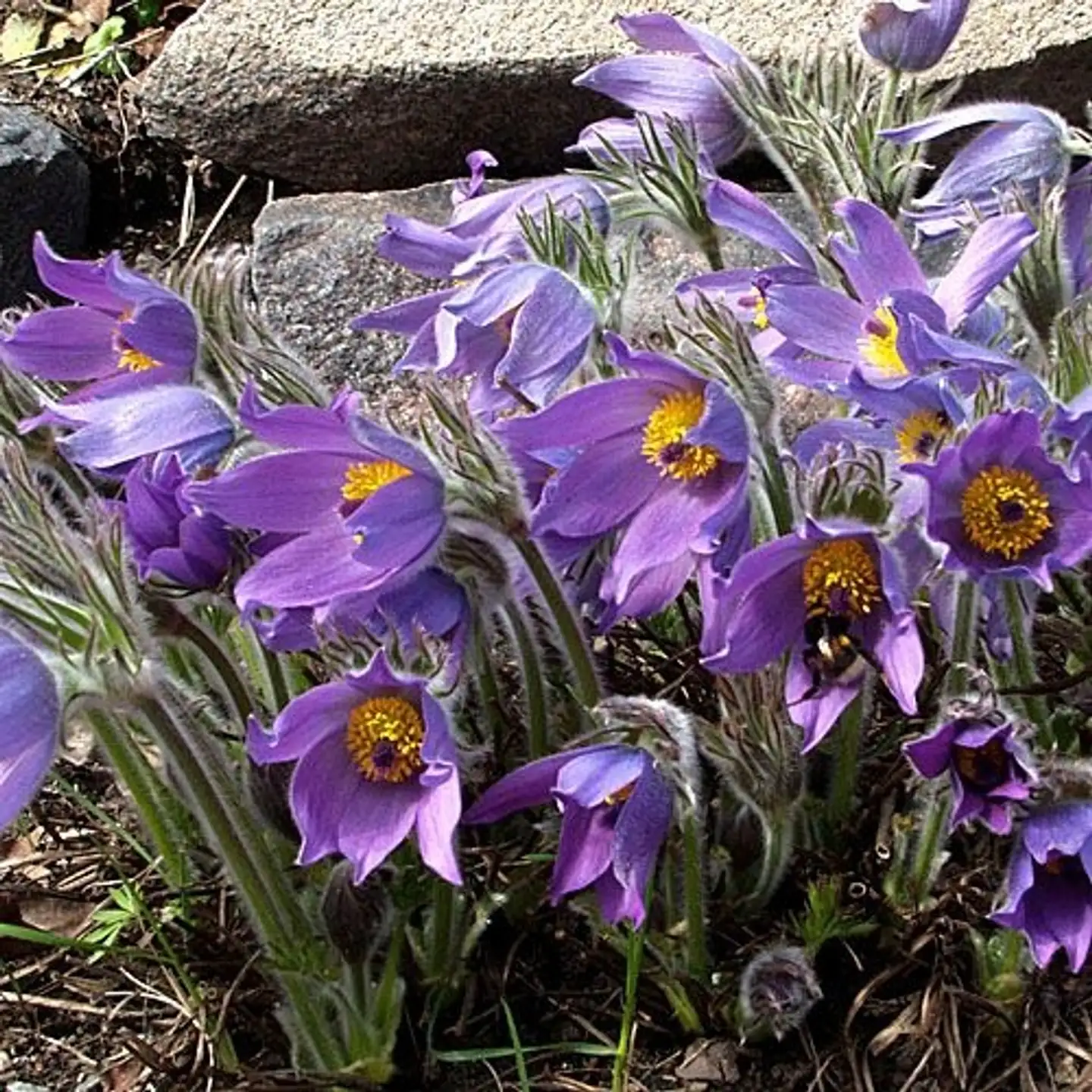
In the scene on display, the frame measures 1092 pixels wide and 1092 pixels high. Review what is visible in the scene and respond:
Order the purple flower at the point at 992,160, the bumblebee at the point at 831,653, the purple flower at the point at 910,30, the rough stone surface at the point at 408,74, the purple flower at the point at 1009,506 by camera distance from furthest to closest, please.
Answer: the rough stone surface at the point at 408,74
the purple flower at the point at 910,30
the purple flower at the point at 992,160
the bumblebee at the point at 831,653
the purple flower at the point at 1009,506

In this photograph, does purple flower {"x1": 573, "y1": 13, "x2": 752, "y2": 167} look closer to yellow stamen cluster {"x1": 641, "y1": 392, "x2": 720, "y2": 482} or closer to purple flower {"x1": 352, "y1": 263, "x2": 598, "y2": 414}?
purple flower {"x1": 352, "y1": 263, "x2": 598, "y2": 414}

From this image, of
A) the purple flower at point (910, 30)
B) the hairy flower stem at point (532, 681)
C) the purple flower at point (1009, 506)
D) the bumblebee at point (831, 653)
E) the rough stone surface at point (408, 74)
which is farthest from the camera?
the rough stone surface at point (408, 74)

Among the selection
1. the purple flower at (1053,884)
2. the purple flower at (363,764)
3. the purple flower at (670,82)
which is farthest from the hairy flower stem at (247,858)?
the purple flower at (670,82)

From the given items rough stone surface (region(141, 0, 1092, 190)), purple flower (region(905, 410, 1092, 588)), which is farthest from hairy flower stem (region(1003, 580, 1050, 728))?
rough stone surface (region(141, 0, 1092, 190))

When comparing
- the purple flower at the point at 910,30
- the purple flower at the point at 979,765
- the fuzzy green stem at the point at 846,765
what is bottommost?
the fuzzy green stem at the point at 846,765

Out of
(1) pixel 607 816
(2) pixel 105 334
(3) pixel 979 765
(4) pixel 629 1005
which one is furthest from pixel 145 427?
(3) pixel 979 765

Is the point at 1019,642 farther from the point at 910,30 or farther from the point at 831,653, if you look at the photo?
the point at 910,30

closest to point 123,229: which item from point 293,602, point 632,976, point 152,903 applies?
point 152,903

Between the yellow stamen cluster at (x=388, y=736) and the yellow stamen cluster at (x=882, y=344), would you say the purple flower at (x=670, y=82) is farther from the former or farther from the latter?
the yellow stamen cluster at (x=388, y=736)
